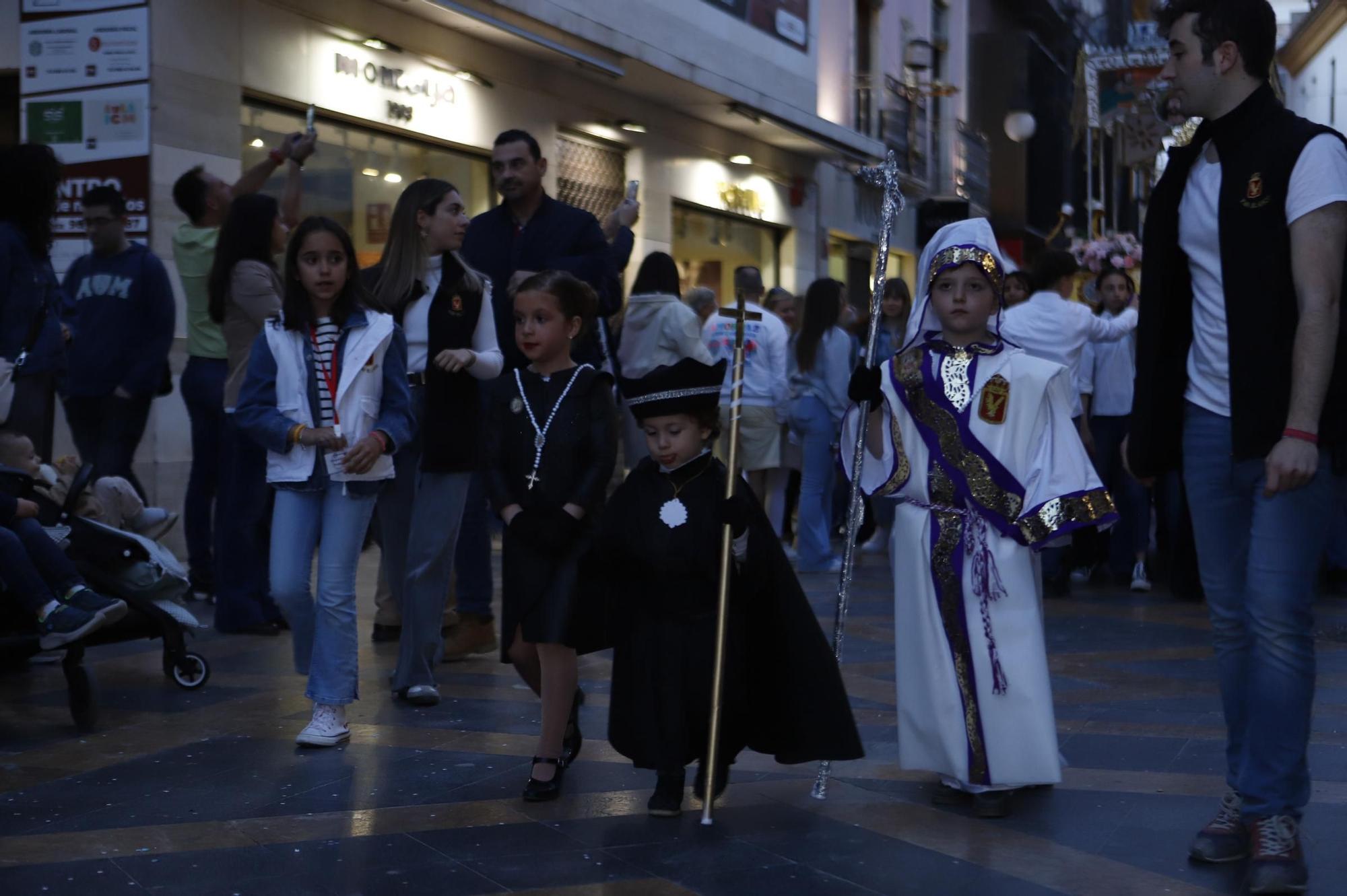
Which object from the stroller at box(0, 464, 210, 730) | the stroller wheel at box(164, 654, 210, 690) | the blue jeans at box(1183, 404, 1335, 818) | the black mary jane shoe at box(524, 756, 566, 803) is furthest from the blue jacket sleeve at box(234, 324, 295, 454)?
→ the blue jeans at box(1183, 404, 1335, 818)

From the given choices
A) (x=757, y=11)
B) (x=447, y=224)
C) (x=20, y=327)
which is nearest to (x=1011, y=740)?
(x=447, y=224)

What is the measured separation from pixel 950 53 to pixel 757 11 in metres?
11.0

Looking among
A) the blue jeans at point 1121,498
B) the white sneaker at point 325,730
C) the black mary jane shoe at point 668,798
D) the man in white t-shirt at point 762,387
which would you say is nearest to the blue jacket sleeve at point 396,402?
the white sneaker at point 325,730

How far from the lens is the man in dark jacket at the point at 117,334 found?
873 cm

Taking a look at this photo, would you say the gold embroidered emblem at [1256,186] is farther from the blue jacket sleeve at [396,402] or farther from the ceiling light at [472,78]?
the ceiling light at [472,78]

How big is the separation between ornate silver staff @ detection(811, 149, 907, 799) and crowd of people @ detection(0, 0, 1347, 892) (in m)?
0.05

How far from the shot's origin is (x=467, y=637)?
7371 millimetres

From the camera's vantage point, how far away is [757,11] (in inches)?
791

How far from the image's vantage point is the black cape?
4.62m

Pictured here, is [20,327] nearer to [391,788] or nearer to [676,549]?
[391,788]

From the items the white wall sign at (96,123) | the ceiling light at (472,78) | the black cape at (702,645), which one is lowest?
the black cape at (702,645)

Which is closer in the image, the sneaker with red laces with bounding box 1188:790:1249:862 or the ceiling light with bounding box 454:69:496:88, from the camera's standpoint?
→ the sneaker with red laces with bounding box 1188:790:1249:862

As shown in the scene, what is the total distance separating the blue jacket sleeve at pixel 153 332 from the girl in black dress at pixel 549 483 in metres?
4.05

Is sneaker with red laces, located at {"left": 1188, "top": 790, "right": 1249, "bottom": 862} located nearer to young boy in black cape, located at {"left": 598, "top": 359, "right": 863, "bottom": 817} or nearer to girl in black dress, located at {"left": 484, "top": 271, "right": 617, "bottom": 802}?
young boy in black cape, located at {"left": 598, "top": 359, "right": 863, "bottom": 817}
